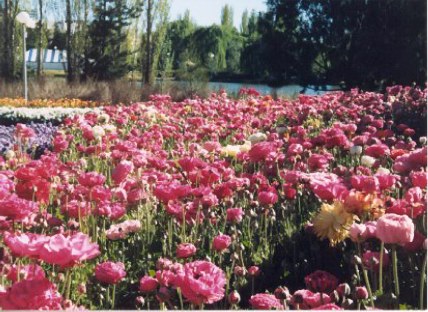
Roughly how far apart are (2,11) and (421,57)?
14.5ft

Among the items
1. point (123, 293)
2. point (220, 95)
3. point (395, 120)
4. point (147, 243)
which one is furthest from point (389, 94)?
point (123, 293)

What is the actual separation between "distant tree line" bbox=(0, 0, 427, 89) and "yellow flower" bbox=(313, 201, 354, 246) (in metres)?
1.20

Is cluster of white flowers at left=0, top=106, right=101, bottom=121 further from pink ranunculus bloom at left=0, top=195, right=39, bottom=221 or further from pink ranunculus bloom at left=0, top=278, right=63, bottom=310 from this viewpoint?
pink ranunculus bloom at left=0, top=278, right=63, bottom=310

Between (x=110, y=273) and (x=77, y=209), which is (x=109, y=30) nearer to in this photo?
(x=77, y=209)

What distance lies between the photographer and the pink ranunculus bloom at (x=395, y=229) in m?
1.32

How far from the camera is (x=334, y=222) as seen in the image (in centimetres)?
167

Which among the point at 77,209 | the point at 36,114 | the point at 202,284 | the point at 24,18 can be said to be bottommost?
the point at 36,114

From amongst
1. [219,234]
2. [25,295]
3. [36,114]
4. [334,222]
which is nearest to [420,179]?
[334,222]

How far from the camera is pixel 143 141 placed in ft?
11.0

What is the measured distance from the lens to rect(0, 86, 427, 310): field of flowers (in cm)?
125

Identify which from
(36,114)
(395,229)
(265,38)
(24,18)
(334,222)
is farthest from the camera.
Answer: (36,114)

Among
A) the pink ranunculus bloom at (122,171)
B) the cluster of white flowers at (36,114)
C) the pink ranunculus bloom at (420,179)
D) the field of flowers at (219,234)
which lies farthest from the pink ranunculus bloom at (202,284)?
the cluster of white flowers at (36,114)

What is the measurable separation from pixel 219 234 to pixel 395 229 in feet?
3.02

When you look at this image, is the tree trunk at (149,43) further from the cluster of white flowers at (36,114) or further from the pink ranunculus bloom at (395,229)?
the pink ranunculus bloom at (395,229)
